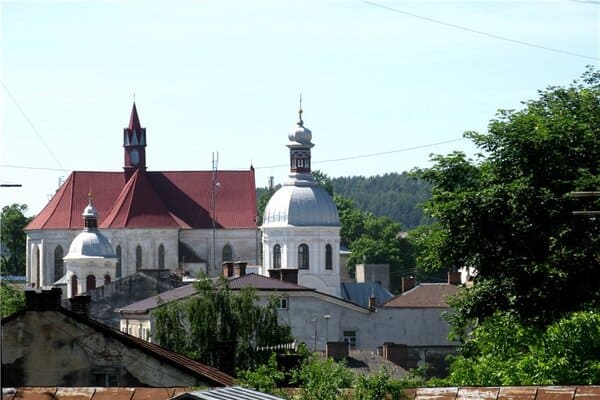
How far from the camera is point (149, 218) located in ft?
482

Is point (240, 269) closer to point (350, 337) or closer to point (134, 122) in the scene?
point (350, 337)

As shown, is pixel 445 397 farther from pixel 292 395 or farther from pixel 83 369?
pixel 83 369

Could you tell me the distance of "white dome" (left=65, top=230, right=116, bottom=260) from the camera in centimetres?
13762

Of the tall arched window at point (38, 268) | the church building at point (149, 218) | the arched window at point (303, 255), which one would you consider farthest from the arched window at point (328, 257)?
the tall arched window at point (38, 268)

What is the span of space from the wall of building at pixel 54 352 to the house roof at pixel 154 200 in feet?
372

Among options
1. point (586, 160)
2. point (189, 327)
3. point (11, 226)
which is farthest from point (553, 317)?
point (11, 226)

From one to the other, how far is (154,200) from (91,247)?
12.1 meters

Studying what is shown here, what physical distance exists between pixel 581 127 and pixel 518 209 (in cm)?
313

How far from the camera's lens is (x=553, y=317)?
1815 inches

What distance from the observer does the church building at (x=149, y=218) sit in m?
145

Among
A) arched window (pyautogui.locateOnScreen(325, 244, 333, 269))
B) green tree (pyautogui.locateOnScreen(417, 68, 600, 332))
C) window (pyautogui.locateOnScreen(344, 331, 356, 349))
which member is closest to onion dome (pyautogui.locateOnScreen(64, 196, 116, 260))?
arched window (pyautogui.locateOnScreen(325, 244, 333, 269))

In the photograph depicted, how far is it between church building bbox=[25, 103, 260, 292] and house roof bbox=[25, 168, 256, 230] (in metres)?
0.07

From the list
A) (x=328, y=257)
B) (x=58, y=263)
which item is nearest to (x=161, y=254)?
(x=58, y=263)

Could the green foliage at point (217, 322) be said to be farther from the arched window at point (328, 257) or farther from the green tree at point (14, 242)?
the green tree at point (14, 242)
